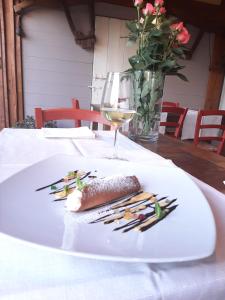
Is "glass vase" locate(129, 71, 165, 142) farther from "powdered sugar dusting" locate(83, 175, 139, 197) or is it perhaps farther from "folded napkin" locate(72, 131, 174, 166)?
"powdered sugar dusting" locate(83, 175, 139, 197)

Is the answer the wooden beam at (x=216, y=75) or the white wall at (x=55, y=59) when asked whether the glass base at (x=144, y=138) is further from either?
the wooden beam at (x=216, y=75)

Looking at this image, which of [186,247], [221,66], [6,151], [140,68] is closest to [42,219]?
[186,247]

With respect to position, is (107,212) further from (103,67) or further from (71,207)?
(103,67)

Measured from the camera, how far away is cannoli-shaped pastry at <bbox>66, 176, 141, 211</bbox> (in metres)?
0.32

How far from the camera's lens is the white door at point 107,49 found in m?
3.47

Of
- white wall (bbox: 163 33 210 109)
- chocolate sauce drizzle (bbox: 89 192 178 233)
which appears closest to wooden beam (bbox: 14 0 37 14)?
white wall (bbox: 163 33 210 109)

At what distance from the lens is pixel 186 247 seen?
0.87ft

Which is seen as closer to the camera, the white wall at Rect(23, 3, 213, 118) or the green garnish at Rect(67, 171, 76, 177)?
the green garnish at Rect(67, 171, 76, 177)

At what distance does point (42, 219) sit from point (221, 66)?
460cm

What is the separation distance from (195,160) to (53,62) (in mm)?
3110

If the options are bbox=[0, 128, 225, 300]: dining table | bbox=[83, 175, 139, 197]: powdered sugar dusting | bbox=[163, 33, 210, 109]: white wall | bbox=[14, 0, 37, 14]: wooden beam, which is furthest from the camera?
bbox=[163, 33, 210, 109]: white wall

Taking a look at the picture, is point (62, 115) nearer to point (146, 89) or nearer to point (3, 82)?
point (146, 89)

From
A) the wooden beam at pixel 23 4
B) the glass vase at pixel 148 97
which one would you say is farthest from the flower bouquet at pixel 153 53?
the wooden beam at pixel 23 4

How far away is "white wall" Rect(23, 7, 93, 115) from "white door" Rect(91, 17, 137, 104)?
10 centimetres
